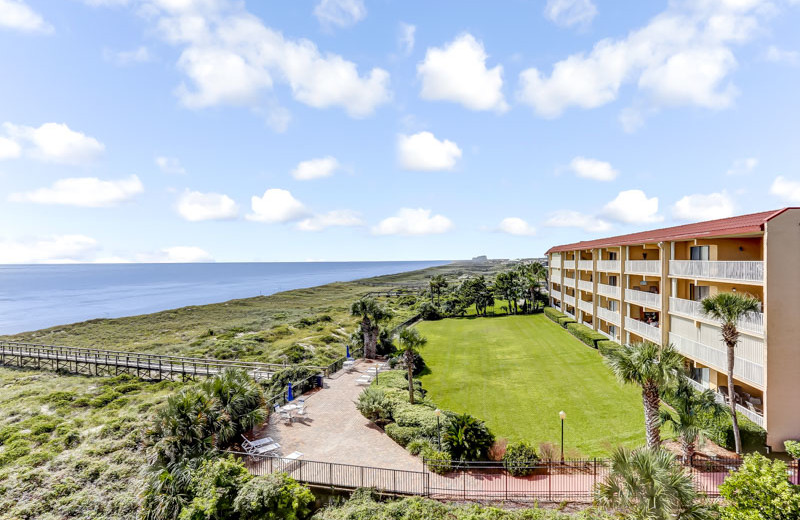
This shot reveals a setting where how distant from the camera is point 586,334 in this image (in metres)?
36.2

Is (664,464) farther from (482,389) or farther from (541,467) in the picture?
(482,389)

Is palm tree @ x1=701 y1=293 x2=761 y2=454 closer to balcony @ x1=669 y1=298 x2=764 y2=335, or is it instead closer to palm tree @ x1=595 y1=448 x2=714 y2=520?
balcony @ x1=669 y1=298 x2=764 y2=335

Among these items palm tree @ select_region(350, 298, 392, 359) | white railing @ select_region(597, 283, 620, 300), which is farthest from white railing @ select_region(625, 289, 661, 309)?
palm tree @ select_region(350, 298, 392, 359)

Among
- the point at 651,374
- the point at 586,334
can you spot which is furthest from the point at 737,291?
the point at 586,334

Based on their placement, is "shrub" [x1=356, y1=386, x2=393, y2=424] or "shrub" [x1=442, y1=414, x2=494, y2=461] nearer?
"shrub" [x1=442, y1=414, x2=494, y2=461]

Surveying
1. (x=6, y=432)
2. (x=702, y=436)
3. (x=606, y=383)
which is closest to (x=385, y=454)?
(x=702, y=436)

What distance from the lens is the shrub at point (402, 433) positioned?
61.0 ft

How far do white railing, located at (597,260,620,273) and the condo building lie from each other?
2.53 ft

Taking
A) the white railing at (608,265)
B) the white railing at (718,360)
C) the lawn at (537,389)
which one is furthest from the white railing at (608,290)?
the white railing at (718,360)

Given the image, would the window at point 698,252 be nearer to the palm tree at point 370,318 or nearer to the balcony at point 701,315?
the balcony at point 701,315

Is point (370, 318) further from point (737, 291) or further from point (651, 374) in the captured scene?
point (737, 291)

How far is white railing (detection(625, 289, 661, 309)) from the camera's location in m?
25.6

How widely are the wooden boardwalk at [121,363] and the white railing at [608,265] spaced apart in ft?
87.8

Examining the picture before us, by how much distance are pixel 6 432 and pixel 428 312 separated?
155ft
